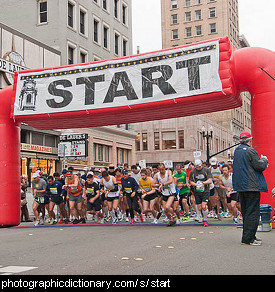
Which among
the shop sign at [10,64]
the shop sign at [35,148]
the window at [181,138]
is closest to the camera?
the shop sign at [10,64]

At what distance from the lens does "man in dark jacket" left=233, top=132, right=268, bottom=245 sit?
760cm

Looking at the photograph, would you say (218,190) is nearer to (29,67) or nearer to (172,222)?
(172,222)

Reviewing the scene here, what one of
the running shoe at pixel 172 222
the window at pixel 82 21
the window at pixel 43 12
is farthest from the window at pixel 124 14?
the running shoe at pixel 172 222

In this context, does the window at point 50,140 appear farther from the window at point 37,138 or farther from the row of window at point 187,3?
the row of window at point 187,3

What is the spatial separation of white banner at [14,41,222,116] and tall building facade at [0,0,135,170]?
17747 millimetres

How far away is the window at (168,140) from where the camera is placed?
5493 centimetres

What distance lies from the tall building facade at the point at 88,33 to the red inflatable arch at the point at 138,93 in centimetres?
1764

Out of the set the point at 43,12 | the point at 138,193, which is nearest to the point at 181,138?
the point at 43,12

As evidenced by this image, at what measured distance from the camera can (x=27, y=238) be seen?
989 cm

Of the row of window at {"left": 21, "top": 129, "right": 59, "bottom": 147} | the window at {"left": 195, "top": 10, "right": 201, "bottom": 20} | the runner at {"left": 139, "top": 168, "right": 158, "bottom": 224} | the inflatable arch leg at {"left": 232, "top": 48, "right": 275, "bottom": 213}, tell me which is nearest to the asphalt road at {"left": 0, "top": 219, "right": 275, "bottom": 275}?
the inflatable arch leg at {"left": 232, "top": 48, "right": 275, "bottom": 213}

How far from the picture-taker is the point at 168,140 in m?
55.1

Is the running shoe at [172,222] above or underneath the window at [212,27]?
underneath
